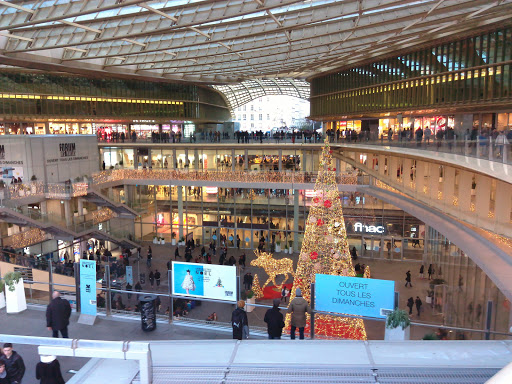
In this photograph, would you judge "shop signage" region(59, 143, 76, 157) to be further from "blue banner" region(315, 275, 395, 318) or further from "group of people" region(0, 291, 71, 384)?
"blue banner" region(315, 275, 395, 318)

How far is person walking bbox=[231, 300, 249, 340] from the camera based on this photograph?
28.1ft

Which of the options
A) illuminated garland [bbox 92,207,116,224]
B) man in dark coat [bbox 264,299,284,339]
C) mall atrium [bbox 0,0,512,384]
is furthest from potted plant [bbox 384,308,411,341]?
illuminated garland [bbox 92,207,116,224]

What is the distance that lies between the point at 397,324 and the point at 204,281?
13.3 ft

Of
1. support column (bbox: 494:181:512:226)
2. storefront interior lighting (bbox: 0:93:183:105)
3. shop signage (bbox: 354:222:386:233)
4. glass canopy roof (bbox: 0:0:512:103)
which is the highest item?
glass canopy roof (bbox: 0:0:512:103)

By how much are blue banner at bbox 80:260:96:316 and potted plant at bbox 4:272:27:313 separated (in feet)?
5.17

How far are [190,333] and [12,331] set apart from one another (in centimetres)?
381

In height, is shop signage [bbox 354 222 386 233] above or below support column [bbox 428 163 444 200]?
below

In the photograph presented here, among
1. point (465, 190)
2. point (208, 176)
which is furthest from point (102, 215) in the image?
point (465, 190)

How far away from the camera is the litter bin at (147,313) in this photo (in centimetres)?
939

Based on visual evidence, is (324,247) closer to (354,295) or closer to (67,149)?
(354,295)

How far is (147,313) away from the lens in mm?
9508

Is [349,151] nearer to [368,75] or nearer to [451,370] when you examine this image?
[368,75]

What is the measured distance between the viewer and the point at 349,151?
3612 centimetres

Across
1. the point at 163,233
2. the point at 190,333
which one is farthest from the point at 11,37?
the point at 190,333
